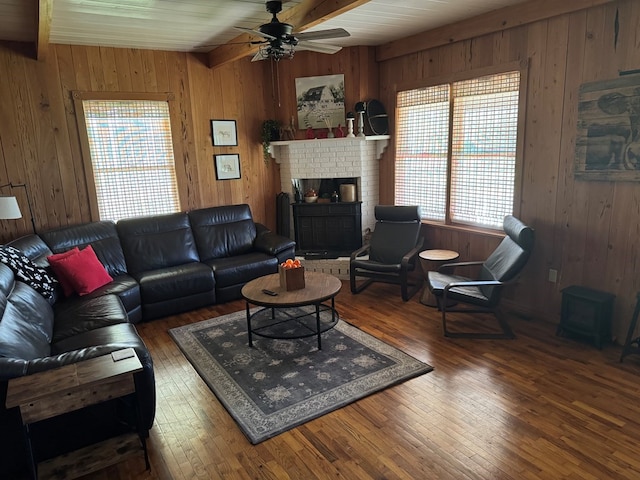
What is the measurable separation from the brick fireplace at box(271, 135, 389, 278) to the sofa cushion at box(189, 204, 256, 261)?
85 centimetres

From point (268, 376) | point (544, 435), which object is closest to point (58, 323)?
point (268, 376)

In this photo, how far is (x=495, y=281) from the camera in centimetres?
372

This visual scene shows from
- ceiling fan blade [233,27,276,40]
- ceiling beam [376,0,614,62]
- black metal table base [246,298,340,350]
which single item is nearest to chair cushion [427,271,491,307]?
black metal table base [246,298,340,350]

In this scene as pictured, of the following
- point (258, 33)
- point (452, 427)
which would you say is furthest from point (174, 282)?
point (452, 427)

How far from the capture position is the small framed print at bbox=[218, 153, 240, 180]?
5.54 metres

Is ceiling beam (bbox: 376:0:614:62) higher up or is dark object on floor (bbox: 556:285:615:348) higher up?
ceiling beam (bbox: 376:0:614:62)

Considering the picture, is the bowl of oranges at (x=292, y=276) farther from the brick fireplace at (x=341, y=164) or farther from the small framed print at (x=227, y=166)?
the small framed print at (x=227, y=166)

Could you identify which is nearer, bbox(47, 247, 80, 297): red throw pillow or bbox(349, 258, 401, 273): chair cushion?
bbox(47, 247, 80, 297): red throw pillow

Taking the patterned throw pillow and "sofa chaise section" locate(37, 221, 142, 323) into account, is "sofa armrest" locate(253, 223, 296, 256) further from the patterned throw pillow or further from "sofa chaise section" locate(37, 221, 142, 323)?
the patterned throw pillow

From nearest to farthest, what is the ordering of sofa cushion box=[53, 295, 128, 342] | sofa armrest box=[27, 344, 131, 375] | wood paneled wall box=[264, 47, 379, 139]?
sofa armrest box=[27, 344, 131, 375] → sofa cushion box=[53, 295, 128, 342] → wood paneled wall box=[264, 47, 379, 139]

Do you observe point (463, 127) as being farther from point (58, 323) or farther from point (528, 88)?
point (58, 323)

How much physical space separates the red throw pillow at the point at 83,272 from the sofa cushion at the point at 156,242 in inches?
20.3

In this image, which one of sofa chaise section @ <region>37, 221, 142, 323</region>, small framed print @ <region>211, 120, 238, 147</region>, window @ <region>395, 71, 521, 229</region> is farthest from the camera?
small framed print @ <region>211, 120, 238, 147</region>

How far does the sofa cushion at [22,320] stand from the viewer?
96.3 inches
